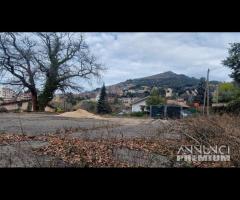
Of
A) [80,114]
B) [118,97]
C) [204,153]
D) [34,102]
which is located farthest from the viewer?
[80,114]

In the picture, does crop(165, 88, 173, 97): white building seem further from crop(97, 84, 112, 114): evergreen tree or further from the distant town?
crop(97, 84, 112, 114): evergreen tree

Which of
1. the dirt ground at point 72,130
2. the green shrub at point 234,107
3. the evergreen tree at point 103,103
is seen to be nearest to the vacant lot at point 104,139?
the dirt ground at point 72,130

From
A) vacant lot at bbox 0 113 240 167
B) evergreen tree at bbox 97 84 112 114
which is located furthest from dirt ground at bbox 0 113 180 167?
evergreen tree at bbox 97 84 112 114

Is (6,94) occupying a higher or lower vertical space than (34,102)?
higher

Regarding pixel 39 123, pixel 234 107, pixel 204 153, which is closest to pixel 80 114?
pixel 39 123

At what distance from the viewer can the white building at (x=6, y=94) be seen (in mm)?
5684

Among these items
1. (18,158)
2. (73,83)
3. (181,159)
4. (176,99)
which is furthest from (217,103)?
(18,158)

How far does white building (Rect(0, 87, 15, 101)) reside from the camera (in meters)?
5.68

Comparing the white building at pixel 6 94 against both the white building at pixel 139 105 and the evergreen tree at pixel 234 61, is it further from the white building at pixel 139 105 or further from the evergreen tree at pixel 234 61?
the evergreen tree at pixel 234 61

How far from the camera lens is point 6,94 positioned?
18.7ft

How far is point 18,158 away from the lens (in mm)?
5094

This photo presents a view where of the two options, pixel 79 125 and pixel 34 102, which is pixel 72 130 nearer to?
pixel 79 125
